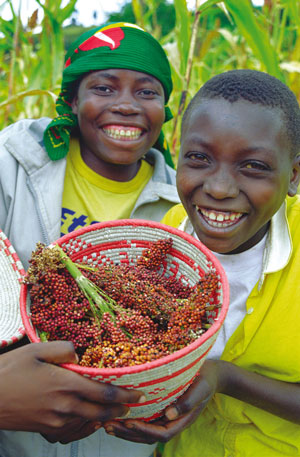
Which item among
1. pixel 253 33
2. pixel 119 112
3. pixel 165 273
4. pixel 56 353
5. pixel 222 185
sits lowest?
pixel 56 353

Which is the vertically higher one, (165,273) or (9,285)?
(165,273)

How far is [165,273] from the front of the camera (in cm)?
123

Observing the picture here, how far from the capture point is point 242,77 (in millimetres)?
1123

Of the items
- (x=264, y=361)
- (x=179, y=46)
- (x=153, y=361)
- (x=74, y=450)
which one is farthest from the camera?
(x=179, y=46)

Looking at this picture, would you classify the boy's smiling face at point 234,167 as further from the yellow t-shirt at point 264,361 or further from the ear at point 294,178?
the yellow t-shirt at point 264,361

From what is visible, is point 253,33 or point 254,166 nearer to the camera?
point 254,166

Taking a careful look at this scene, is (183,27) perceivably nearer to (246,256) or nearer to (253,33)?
(253,33)

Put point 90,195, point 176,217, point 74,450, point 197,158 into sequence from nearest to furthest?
1. point 197,158
2. point 74,450
3. point 176,217
4. point 90,195

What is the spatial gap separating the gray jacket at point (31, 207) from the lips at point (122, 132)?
0.23m

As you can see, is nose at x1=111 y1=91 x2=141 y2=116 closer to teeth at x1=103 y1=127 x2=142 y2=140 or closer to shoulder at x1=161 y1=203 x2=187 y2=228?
teeth at x1=103 y1=127 x2=142 y2=140

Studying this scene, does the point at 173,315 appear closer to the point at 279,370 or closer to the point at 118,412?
the point at 118,412

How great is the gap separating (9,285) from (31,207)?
44 centimetres

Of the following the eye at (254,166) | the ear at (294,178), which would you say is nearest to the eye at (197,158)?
the eye at (254,166)

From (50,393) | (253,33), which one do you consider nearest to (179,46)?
(253,33)
